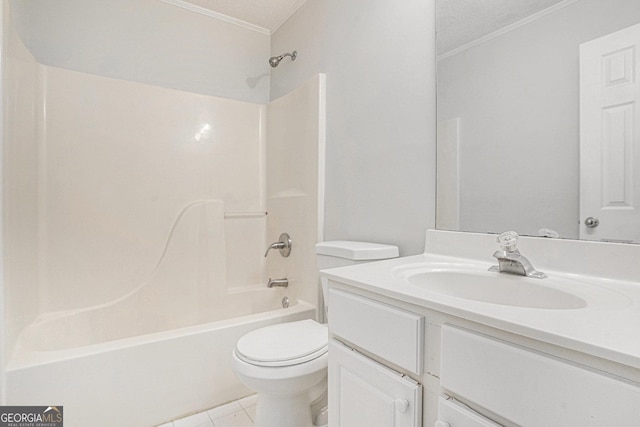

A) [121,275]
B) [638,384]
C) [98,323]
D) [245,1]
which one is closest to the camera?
[638,384]

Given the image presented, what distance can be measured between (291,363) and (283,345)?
4.7 inches

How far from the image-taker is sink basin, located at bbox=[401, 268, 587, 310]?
0.82 meters

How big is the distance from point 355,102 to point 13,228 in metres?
1.71

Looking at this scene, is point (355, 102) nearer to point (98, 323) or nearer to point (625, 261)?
point (625, 261)

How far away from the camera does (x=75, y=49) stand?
1.88 m

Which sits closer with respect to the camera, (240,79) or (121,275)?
(121,275)

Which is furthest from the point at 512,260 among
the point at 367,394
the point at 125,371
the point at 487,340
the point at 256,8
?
the point at 256,8

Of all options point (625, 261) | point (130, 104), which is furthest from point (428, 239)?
point (130, 104)

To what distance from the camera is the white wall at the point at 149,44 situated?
5.93 ft

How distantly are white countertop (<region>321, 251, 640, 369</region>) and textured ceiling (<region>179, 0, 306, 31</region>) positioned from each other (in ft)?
6.70

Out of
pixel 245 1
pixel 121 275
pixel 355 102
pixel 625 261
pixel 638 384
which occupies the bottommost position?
pixel 121 275

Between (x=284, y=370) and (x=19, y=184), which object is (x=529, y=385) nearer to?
(x=284, y=370)

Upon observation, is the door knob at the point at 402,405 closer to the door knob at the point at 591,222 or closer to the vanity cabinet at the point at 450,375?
the vanity cabinet at the point at 450,375

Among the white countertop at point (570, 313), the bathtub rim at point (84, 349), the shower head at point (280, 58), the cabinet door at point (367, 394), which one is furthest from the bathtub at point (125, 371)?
the shower head at point (280, 58)
